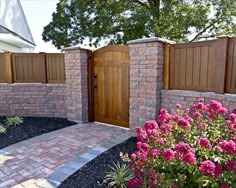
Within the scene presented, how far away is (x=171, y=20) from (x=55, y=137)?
7944mm

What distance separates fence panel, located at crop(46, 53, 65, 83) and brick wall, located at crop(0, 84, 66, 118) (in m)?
0.22

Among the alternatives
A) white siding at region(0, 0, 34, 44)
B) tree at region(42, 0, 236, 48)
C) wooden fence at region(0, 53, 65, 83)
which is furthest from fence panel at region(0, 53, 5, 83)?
tree at region(42, 0, 236, 48)

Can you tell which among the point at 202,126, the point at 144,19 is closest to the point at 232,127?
the point at 202,126

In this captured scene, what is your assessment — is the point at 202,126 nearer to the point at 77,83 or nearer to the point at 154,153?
the point at 154,153

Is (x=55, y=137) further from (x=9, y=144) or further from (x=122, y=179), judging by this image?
(x=122, y=179)

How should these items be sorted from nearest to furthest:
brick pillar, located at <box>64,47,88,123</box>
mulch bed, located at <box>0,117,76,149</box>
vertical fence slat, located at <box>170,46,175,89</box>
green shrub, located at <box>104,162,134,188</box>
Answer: green shrub, located at <box>104,162,134,188</box>, vertical fence slat, located at <box>170,46,175,89</box>, mulch bed, located at <box>0,117,76,149</box>, brick pillar, located at <box>64,47,88,123</box>

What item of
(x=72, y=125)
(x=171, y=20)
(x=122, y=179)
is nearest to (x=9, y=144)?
(x=72, y=125)

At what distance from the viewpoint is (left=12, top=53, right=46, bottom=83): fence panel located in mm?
5820

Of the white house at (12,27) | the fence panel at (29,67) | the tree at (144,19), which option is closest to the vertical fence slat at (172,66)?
the fence panel at (29,67)

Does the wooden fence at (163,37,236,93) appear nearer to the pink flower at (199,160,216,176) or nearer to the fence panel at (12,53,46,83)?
the pink flower at (199,160,216,176)

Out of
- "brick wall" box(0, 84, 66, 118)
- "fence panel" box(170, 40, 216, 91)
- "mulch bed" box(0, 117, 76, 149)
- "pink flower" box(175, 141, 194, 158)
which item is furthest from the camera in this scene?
"brick wall" box(0, 84, 66, 118)

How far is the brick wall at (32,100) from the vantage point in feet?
19.2

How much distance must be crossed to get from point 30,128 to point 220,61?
14.0 feet

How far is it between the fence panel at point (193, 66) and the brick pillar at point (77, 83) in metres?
2.26
